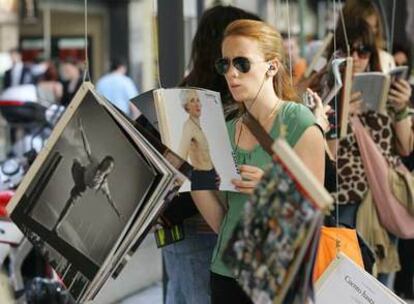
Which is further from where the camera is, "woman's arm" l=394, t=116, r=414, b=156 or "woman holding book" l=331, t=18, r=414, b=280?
"woman's arm" l=394, t=116, r=414, b=156

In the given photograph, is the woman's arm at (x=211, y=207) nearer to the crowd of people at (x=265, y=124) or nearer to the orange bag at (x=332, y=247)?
the crowd of people at (x=265, y=124)

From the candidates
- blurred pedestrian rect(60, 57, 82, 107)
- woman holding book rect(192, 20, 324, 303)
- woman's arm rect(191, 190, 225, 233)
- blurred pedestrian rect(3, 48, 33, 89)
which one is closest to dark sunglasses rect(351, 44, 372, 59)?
woman holding book rect(192, 20, 324, 303)

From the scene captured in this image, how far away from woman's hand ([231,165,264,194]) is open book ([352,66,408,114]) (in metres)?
1.55

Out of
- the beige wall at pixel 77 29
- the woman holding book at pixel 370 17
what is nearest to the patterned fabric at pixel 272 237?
the woman holding book at pixel 370 17

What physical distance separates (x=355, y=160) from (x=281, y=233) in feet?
7.48

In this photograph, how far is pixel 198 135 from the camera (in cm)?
243

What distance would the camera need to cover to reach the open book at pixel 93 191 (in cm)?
215

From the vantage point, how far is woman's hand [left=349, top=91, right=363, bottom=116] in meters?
3.79

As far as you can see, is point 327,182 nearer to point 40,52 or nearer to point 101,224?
point 101,224

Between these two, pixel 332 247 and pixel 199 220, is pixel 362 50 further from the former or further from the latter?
pixel 332 247

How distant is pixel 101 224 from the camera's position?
2.22 metres

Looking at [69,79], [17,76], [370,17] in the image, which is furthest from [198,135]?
[17,76]

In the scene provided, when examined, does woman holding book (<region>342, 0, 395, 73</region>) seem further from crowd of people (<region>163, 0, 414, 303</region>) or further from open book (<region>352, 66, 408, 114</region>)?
open book (<region>352, 66, 408, 114</region>)

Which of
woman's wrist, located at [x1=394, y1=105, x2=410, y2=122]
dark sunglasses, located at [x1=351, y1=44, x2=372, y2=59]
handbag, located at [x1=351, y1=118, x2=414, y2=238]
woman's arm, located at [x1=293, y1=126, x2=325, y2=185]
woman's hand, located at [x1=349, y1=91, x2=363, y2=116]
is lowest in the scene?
handbag, located at [x1=351, y1=118, x2=414, y2=238]
